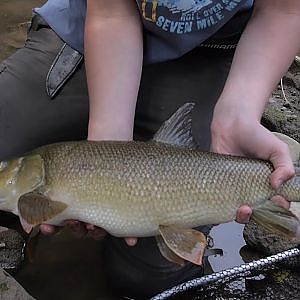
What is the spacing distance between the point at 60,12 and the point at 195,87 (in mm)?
480

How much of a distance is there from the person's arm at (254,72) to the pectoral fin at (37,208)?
1.56 feet

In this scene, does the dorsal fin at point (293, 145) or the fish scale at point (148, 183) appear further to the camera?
the dorsal fin at point (293, 145)

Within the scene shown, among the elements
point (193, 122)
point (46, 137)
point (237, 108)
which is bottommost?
point (46, 137)

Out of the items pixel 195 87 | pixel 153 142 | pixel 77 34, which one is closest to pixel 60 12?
pixel 77 34

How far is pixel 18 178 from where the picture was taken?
5.35 feet

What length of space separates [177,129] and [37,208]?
39cm

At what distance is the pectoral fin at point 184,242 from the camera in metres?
1.59

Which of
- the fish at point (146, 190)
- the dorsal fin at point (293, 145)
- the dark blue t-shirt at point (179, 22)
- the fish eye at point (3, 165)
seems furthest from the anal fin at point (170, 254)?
the dorsal fin at point (293, 145)

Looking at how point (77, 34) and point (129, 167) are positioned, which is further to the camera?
point (77, 34)

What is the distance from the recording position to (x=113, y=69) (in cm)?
186

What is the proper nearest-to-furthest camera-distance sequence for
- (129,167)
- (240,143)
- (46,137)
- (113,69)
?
(129,167) < (240,143) < (113,69) < (46,137)

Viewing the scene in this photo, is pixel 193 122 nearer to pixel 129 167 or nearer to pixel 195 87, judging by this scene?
pixel 195 87

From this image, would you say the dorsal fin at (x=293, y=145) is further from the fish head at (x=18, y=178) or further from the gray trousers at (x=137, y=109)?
the fish head at (x=18, y=178)

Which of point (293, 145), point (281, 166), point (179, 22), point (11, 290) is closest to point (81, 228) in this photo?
point (11, 290)
